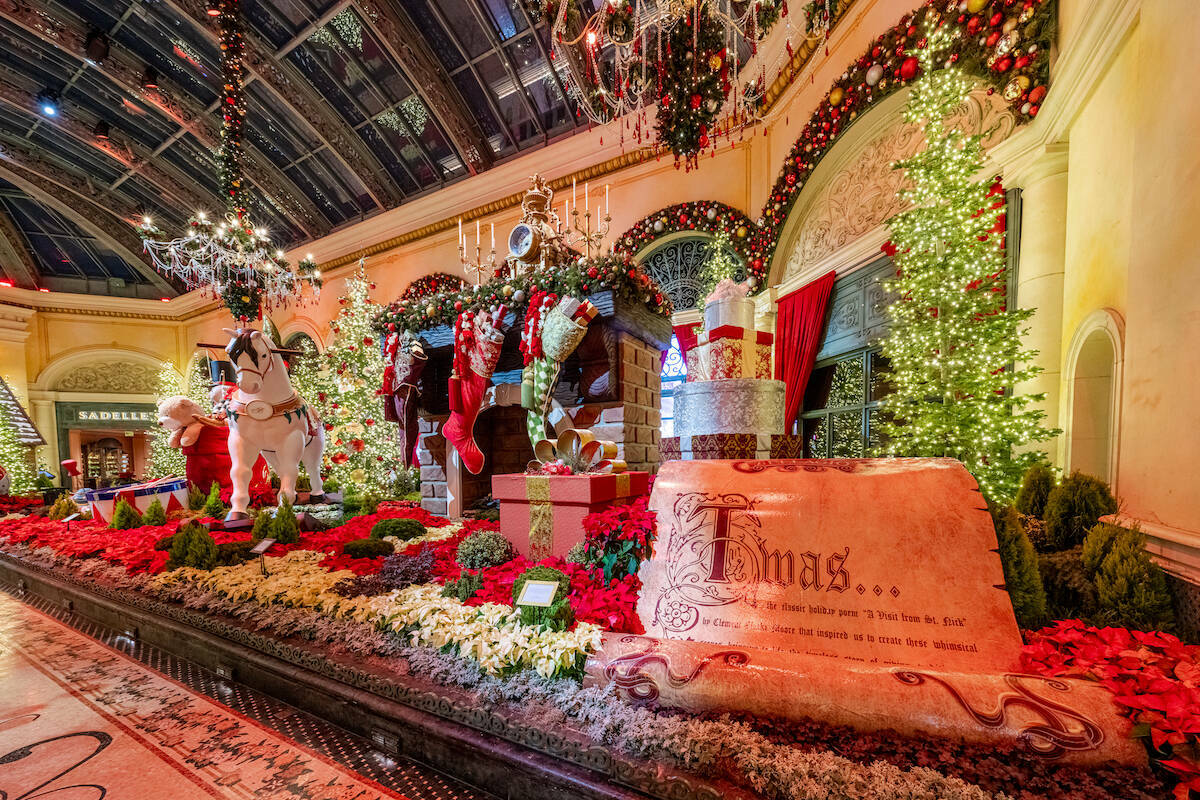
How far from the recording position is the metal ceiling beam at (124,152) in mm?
8734

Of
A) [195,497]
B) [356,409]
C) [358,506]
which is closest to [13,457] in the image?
[195,497]

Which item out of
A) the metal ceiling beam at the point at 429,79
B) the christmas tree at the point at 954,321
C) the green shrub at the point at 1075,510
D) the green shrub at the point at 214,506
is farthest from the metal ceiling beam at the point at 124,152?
the green shrub at the point at 1075,510

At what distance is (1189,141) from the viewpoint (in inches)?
68.1

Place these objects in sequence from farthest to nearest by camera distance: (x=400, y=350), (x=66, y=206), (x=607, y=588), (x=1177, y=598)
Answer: (x=66, y=206)
(x=400, y=350)
(x=607, y=588)
(x=1177, y=598)

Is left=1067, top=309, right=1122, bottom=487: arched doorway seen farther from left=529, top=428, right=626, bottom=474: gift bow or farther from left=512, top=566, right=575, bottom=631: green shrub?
left=512, top=566, right=575, bottom=631: green shrub

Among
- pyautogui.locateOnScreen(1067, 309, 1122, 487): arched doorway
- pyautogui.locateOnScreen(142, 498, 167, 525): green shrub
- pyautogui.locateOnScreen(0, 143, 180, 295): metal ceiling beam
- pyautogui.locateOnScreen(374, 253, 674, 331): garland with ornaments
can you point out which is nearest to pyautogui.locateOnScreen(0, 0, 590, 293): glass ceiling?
pyautogui.locateOnScreen(0, 143, 180, 295): metal ceiling beam

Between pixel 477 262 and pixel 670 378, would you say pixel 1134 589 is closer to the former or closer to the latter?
pixel 477 262

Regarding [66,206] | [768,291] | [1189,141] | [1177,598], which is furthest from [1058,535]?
[66,206]

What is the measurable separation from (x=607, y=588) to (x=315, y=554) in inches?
86.6

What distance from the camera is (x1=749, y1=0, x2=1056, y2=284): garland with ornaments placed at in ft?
10.7

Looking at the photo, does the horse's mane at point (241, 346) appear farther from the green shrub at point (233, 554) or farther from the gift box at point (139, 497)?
the gift box at point (139, 497)

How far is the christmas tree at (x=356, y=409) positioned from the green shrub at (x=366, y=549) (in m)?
3.52

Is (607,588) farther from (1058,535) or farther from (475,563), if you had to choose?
(1058,535)

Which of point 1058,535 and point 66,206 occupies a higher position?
point 66,206
